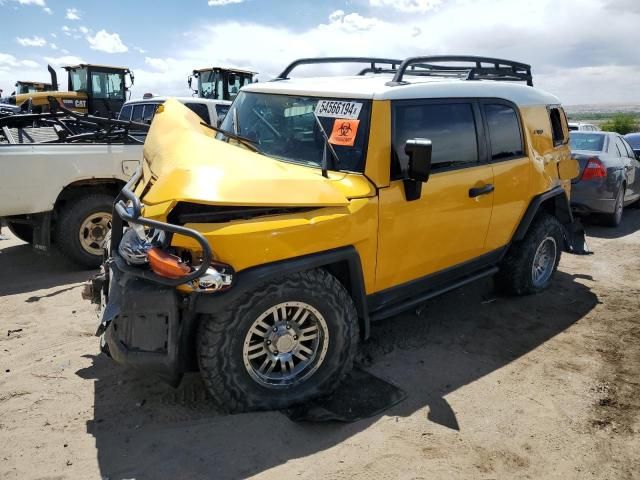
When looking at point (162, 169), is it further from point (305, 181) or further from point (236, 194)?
point (305, 181)

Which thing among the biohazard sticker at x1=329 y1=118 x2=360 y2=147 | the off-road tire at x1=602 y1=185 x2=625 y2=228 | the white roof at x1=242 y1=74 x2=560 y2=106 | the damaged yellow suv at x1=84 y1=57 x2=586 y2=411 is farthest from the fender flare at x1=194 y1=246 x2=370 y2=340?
the off-road tire at x1=602 y1=185 x2=625 y2=228

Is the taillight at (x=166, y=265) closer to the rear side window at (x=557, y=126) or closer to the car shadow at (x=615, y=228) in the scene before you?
the rear side window at (x=557, y=126)

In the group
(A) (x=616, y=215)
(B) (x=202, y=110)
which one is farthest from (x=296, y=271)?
(B) (x=202, y=110)

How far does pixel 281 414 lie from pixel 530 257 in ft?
10.0

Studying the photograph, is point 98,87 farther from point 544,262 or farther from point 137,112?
point 544,262

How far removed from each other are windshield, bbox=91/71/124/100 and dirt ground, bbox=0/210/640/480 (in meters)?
16.1

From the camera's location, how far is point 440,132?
3797 millimetres

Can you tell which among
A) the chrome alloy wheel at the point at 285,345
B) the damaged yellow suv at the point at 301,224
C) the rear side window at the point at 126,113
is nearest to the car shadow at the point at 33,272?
the damaged yellow suv at the point at 301,224

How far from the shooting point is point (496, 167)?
4.26 meters

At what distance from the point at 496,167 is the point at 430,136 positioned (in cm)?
86

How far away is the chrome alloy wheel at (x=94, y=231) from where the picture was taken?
580cm

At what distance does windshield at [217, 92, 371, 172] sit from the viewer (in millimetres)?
3373

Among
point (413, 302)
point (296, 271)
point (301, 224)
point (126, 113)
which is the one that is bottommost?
point (413, 302)

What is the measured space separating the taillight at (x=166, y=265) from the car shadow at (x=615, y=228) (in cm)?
709
